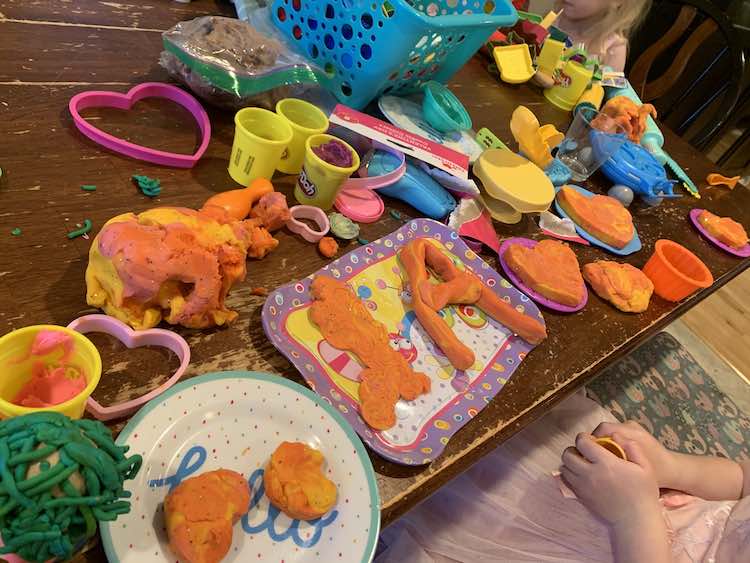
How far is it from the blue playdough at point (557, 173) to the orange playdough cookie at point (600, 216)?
0.02m

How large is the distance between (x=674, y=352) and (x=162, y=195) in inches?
64.3

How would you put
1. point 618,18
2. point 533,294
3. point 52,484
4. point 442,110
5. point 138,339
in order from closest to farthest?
1. point 52,484
2. point 138,339
3. point 533,294
4. point 442,110
5. point 618,18

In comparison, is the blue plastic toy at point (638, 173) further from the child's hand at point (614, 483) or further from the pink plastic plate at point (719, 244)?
the child's hand at point (614, 483)

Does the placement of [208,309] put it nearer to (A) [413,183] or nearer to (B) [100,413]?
(B) [100,413]

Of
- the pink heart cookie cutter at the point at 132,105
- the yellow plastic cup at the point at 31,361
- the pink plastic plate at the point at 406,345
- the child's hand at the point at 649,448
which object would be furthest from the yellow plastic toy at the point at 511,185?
the yellow plastic cup at the point at 31,361

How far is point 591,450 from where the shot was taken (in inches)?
31.0

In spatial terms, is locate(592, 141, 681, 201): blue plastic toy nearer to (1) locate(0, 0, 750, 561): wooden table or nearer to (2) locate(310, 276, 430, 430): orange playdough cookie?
(1) locate(0, 0, 750, 561): wooden table

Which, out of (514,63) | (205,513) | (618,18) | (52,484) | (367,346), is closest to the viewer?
(52,484)

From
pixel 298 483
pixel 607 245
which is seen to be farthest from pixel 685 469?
pixel 298 483

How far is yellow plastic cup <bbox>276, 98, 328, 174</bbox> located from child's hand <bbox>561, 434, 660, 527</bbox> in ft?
2.04

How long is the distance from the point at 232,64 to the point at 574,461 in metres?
0.82

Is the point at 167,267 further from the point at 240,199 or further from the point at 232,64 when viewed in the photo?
the point at 232,64

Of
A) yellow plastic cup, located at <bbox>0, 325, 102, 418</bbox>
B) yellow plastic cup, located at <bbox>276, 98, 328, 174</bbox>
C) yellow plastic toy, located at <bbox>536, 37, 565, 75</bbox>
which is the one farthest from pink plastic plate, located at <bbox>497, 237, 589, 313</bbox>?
yellow plastic toy, located at <bbox>536, 37, 565, 75</bbox>

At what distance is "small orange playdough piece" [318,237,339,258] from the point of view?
0.77 metres
